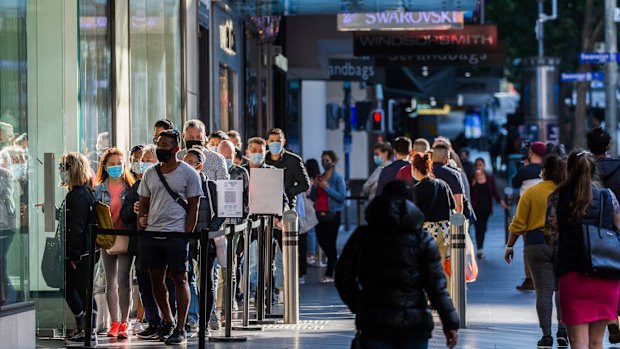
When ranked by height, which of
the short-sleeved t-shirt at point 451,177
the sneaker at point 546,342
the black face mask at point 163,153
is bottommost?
the sneaker at point 546,342

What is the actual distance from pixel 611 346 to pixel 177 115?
754 centimetres

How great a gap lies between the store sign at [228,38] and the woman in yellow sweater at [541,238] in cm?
1000

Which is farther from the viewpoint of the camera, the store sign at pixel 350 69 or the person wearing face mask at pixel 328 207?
the store sign at pixel 350 69

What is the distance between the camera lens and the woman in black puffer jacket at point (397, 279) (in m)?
7.93

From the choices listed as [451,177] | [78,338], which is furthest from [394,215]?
[451,177]

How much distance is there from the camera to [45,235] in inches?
481

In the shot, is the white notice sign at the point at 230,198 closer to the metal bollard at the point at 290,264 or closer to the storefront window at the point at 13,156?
the metal bollard at the point at 290,264

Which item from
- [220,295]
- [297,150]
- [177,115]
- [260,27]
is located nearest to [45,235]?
[220,295]

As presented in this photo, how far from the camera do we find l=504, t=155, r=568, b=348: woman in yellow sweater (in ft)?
39.3

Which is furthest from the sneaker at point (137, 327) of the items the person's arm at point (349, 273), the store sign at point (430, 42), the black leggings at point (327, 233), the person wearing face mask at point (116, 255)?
the store sign at point (430, 42)

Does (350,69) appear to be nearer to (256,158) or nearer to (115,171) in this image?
(256,158)

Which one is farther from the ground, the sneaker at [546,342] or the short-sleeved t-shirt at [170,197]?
the short-sleeved t-shirt at [170,197]

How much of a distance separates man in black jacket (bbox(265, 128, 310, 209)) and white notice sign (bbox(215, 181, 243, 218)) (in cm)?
344

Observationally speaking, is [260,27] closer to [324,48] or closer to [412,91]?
[324,48]
